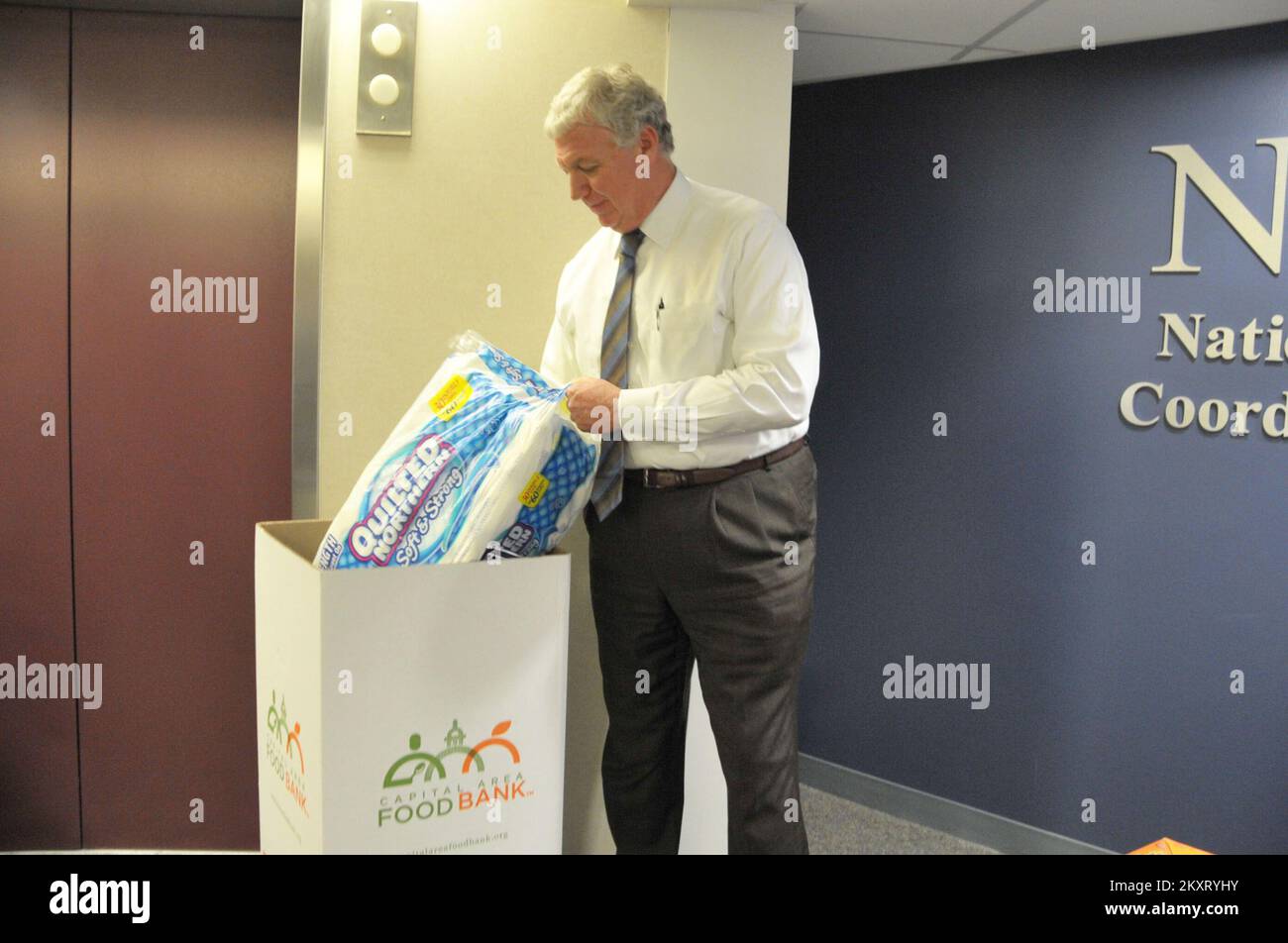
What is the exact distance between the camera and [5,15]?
2486mm

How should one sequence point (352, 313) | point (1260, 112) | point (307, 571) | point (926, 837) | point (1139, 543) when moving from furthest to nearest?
point (926, 837), point (1139, 543), point (1260, 112), point (352, 313), point (307, 571)

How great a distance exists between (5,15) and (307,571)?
1909 millimetres

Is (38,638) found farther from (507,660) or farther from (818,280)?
(818,280)

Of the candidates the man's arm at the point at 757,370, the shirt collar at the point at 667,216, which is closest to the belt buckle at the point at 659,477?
the man's arm at the point at 757,370

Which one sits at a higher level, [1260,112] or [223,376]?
[1260,112]

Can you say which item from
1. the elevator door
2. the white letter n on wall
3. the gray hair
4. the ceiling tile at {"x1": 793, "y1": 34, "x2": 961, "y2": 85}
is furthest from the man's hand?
the white letter n on wall

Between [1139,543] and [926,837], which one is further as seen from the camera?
[926,837]

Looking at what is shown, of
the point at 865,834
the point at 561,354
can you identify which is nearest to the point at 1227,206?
the point at 561,354

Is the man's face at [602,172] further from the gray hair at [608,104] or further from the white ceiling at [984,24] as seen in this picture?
the white ceiling at [984,24]

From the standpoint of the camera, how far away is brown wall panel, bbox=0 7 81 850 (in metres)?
2.50

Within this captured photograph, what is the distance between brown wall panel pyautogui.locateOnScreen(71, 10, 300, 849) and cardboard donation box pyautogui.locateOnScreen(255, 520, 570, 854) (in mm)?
1044

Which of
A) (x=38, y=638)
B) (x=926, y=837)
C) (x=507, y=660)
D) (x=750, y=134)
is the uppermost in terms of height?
(x=750, y=134)

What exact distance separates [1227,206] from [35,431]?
9.81ft

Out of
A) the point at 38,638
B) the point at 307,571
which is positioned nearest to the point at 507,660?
the point at 307,571
